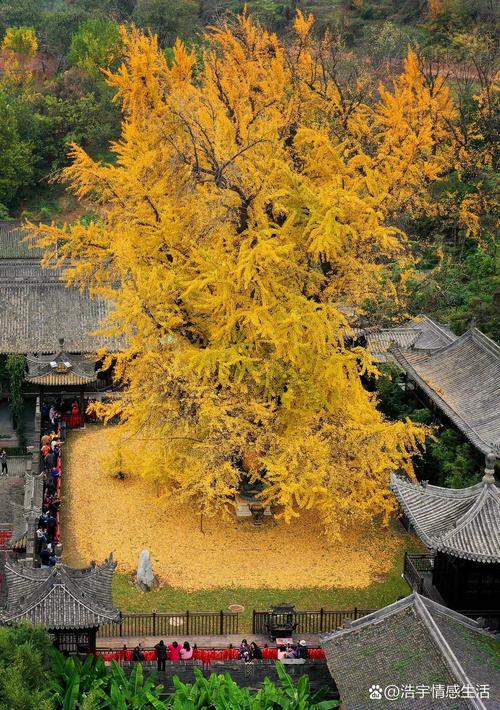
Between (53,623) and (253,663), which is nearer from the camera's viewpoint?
(53,623)

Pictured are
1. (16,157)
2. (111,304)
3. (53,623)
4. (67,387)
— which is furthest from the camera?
(16,157)

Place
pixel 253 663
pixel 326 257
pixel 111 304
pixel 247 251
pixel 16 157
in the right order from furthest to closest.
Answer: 1. pixel 16 157
2. pixel 111 304
3. pixel 326 257
4. pixel 247 251
5. pixel 253 663

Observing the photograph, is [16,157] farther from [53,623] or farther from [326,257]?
[53,623]

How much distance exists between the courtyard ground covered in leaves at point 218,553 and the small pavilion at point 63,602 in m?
3.41

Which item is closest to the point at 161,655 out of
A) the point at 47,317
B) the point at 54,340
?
the point at 54,340

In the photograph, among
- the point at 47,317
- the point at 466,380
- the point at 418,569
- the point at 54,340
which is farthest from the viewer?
the point at 47,317

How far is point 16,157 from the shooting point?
221 ft

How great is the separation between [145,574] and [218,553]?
270 cm

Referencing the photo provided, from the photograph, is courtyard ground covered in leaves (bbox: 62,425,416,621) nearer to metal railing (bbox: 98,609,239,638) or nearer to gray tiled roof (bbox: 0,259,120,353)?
metal railing (bbox: 98,609,239,638)

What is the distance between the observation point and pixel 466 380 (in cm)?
2792

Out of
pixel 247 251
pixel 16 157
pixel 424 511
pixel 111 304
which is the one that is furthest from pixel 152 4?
pixel 424 511

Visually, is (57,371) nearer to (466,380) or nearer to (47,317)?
(47,317)

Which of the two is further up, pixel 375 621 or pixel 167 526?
pixel 375 621

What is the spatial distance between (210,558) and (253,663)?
5211 millimetres
